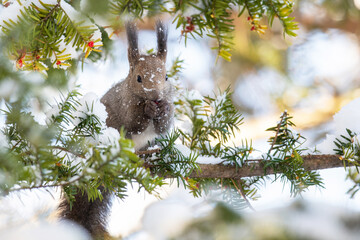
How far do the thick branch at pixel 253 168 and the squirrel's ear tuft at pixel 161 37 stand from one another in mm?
555

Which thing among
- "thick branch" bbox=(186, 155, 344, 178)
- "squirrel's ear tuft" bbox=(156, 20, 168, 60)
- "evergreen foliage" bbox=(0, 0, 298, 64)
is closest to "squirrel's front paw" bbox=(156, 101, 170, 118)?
"squirrel's ear tuft" bbox=(156, 20, 168, 60)

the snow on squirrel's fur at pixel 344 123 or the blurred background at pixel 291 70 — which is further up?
the blurred background at pixel 291 70

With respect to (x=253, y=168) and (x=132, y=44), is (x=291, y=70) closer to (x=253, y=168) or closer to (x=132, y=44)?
(x=132, y=44)

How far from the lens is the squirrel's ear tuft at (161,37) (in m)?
1.16

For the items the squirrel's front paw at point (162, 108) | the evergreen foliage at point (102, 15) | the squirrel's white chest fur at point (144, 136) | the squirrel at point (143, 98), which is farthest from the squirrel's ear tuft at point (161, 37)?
the evergreen foliage at point (102, 15)

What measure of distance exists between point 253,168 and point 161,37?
2.32 ft

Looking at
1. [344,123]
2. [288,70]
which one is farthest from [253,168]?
[288,70]

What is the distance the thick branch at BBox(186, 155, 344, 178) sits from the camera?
2.45 ft

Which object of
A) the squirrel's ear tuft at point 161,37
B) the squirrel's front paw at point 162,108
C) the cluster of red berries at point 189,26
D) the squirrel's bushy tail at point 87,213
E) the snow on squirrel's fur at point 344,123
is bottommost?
the squirrel's bushy tail at point 87,213

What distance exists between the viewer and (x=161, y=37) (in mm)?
1283

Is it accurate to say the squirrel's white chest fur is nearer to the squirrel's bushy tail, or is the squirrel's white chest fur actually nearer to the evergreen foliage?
the squirrel's bushy tail

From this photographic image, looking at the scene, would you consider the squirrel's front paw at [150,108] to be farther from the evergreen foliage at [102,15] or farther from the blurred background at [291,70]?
the evergreen foliage at [102,15]

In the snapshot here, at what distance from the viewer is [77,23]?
0.58 m

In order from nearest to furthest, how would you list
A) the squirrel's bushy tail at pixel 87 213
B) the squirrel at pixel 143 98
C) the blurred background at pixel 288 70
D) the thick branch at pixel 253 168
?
the thick branch at pixel 253 168 → the squirrel's bushy tail at pixel 87 213 → the squirrel at pixel 143 98 → the blurred background at pixel 288 70
